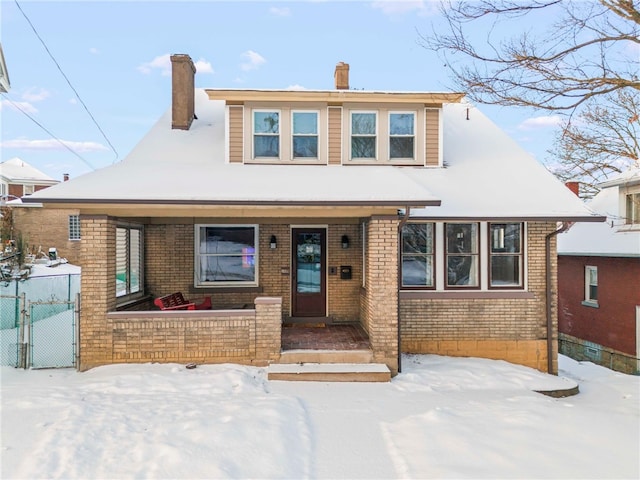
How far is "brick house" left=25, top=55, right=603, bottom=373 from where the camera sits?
25.4 ft

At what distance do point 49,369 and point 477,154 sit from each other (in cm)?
1118

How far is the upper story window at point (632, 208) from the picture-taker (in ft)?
47.9

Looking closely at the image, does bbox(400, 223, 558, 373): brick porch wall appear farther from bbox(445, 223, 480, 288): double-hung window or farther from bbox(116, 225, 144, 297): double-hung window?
bbox(116, 225, 144, 297): double-hung window

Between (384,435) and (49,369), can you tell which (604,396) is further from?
(49,369)

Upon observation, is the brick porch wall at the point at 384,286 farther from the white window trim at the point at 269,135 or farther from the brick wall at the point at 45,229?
the brick wall at the point at 45,229

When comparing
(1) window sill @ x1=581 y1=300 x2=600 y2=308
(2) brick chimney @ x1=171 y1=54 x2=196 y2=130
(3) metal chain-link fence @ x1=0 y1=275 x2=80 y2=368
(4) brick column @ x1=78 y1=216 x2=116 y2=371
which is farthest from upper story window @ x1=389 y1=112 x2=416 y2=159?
(1) window sill @ x1=581 y1=300 x2=600 y2=308

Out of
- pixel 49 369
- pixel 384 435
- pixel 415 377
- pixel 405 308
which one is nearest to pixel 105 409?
pixel 49 369

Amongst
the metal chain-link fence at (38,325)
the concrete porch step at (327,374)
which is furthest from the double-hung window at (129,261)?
the concrete porch step at (327,374)

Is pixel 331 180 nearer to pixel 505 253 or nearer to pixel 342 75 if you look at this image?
pixel 505 253

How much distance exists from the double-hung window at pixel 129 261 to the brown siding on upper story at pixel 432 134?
7306 millimetres

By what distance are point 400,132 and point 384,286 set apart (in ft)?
14.7

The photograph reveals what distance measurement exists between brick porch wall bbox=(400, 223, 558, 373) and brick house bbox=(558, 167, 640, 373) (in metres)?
6.66

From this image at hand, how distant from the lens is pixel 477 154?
11461mm

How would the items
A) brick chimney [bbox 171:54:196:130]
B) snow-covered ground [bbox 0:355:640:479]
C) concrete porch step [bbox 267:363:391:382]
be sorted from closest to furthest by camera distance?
snow-covered ground [bbox 0:355:640:479], concrete porch step [bbox 267:363:391:382], brick chimney [bbox 171:54:196:130]
